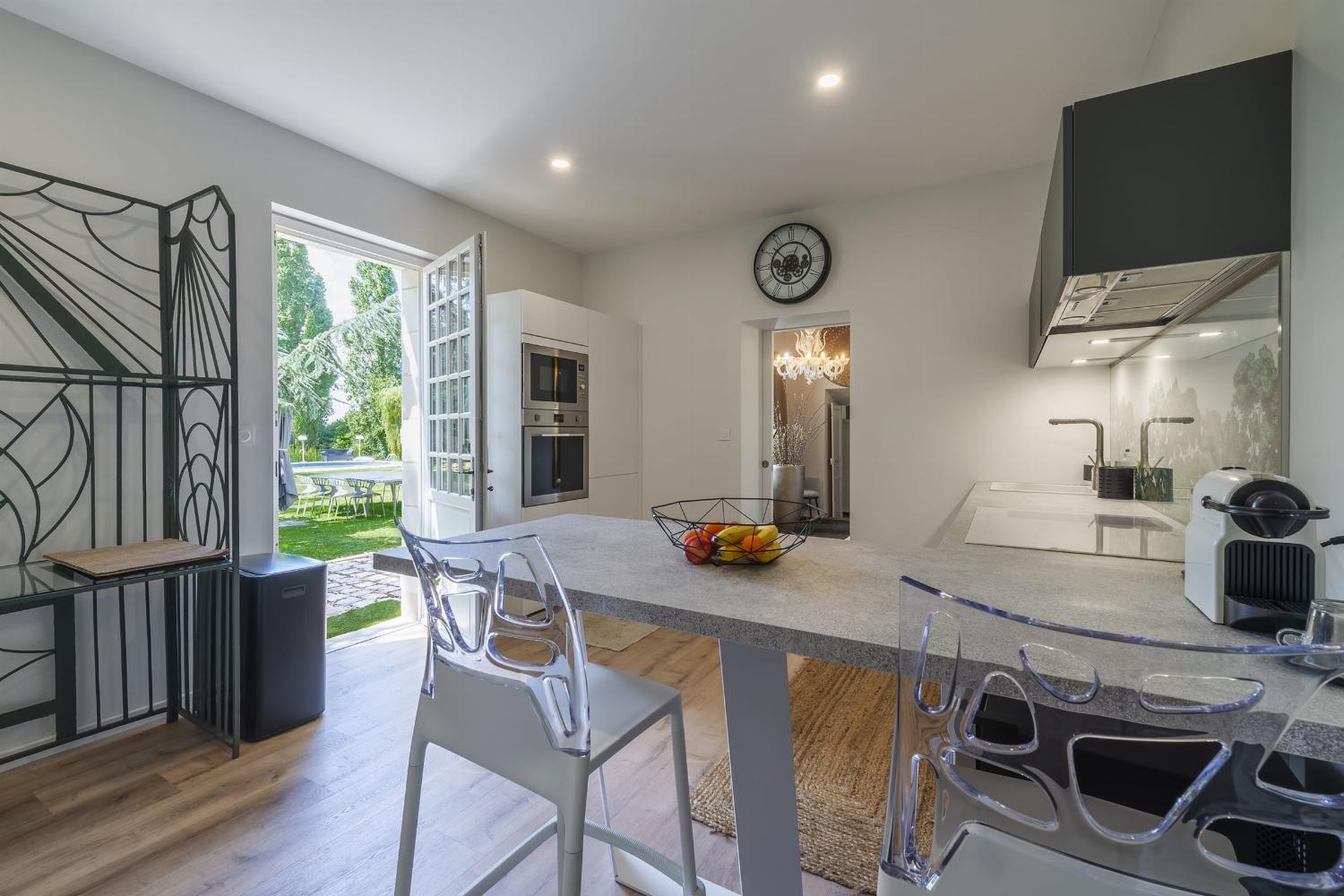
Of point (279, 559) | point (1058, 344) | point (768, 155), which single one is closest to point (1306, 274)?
point (1058, 344)

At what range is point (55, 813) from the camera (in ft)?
5.81

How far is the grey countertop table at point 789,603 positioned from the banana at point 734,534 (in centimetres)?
6

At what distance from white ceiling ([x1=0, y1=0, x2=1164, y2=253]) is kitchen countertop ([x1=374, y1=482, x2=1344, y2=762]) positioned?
187 cm

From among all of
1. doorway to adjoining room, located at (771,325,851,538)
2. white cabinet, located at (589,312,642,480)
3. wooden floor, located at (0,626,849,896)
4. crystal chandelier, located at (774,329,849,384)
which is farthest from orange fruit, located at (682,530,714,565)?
doorway to adjoining room, located at (771,325,851,538)

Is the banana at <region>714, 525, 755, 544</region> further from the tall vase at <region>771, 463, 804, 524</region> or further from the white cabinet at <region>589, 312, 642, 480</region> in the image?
the tall vase at <region>771, 463, 804, 524</region>

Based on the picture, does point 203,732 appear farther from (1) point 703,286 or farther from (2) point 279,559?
(1) point 703,286

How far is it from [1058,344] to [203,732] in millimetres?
3662

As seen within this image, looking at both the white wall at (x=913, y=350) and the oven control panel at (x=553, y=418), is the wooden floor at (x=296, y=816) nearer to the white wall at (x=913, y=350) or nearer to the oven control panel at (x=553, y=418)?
the oven control panel at (x=553, y=418)

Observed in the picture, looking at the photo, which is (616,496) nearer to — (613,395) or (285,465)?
(613,395)

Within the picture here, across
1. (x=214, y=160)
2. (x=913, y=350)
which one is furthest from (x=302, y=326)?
(x=913, y=350)

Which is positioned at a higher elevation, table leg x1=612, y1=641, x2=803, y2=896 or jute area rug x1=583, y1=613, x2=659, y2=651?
table leg x1=612, y1=641, x2=803, y2=896

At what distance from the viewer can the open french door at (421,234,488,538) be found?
2920 millimetres

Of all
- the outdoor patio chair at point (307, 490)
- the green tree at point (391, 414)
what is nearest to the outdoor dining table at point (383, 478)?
the outdoor patio chair at point (307, 490)

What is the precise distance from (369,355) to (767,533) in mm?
6248
